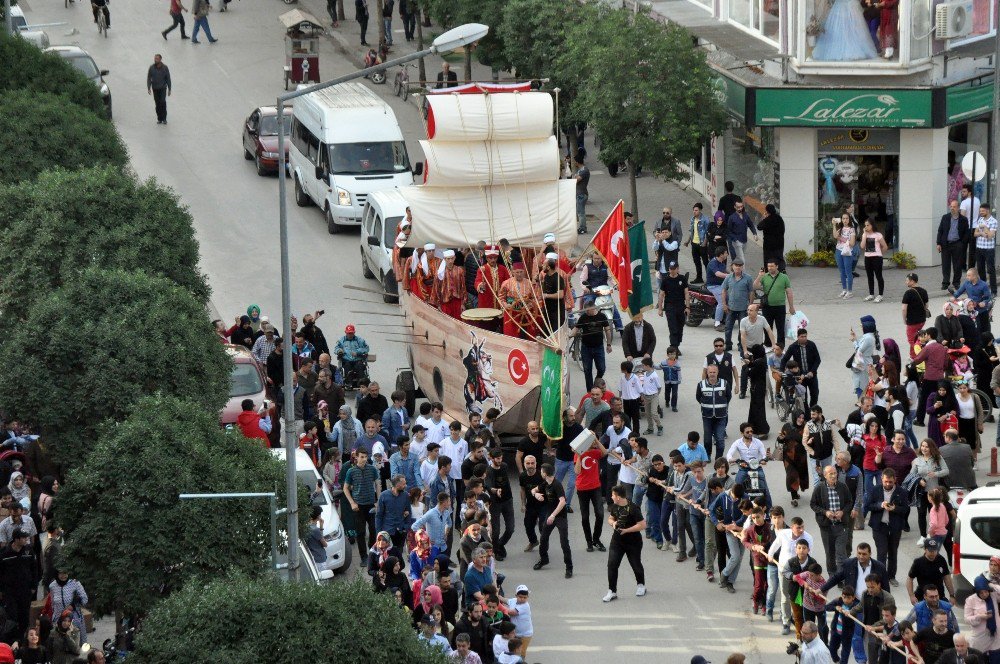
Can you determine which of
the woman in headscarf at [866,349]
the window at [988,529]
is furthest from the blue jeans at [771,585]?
the woman in headscarf at [866,349]

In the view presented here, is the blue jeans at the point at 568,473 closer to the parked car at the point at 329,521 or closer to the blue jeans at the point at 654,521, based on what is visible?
the blue jeans at the point at 654,521

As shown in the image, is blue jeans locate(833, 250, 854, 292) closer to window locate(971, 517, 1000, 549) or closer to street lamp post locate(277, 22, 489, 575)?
window locate(971, 517, 1000, 549)

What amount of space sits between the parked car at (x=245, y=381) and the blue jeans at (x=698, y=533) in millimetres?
7402

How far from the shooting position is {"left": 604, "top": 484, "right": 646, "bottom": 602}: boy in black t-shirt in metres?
22.1

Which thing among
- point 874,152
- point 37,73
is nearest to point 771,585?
point 874,152

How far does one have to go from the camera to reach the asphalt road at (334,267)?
71.5 ft

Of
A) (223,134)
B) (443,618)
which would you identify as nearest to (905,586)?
(443,618)

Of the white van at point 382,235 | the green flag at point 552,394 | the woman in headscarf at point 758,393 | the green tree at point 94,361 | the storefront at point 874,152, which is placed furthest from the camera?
the storefront at point 874,152

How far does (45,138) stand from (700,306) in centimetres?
1126

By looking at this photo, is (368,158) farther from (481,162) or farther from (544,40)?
(481,162)

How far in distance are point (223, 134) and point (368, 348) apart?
17629 millimetres

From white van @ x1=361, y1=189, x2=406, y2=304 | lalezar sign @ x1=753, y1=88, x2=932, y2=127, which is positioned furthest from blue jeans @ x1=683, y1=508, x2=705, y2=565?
lalezar sign @ x1=753, y1=88, x2=932, y2=127

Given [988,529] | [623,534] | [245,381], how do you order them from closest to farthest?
[988,529], [623,534], [245,381]

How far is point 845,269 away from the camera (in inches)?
1309
